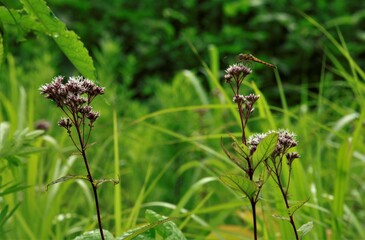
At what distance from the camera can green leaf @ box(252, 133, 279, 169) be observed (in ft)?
2.69

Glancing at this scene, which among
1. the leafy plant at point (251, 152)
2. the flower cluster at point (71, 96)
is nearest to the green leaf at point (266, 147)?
the leafy plant at point (251, 152)

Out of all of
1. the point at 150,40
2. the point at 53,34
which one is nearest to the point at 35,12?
the point at 53,34

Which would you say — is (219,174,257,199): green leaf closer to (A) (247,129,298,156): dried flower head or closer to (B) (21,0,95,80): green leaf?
(A) (247,129,298,156): dried flower head

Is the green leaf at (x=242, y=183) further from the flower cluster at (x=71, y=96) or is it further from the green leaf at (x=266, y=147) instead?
the flower cluster at (x=71, y=96)

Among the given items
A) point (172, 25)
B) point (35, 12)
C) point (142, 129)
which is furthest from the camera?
point (172, 25)

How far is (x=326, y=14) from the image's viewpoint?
535 cm

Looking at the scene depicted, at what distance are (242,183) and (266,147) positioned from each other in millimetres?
52

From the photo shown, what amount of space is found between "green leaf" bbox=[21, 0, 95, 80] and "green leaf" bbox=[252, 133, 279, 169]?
27 cm

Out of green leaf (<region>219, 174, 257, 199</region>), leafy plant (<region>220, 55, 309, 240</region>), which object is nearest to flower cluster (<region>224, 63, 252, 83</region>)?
leafy plant (<region>220, 55, 309, 240</region>)

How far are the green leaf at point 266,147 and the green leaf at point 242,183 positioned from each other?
0.03m

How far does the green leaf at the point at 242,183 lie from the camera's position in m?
0.82

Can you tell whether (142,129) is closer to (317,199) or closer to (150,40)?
(317,199)

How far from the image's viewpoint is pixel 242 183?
827 millimetres

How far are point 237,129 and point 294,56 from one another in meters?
2.01
